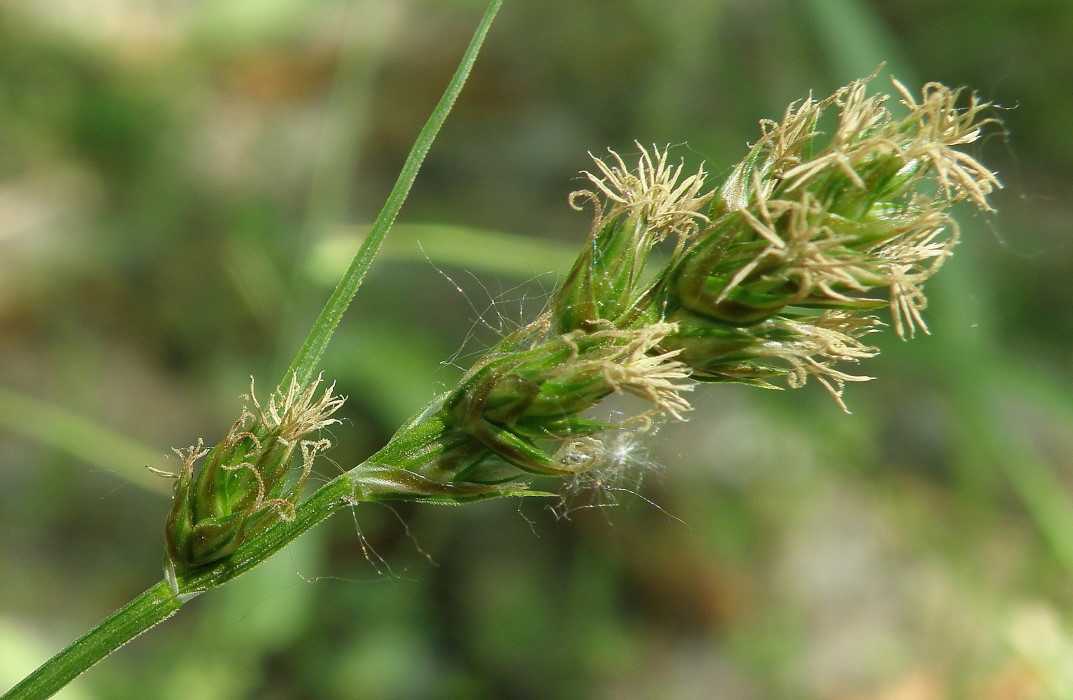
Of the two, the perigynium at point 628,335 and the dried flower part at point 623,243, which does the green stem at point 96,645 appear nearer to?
the perigynium at point 628,335

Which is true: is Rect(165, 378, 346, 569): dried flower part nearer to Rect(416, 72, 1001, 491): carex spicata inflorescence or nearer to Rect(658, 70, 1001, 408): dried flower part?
Rect(416, 72, 1001, 491): carex spicata inflorescence

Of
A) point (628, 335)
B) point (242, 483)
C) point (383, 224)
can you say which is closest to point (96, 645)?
point (242, 483)

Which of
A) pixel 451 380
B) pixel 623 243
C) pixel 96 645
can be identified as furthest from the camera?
pixel 451 380

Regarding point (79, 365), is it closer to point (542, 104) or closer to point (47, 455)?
point (47, 455)

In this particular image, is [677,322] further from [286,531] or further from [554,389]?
[286,531]

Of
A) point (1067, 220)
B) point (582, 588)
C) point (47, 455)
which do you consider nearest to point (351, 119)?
point (47, 455)

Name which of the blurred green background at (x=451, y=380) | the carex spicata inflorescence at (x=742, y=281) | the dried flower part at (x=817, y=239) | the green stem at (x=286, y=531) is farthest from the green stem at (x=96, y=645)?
the blurred green background at (x=451, y=380)

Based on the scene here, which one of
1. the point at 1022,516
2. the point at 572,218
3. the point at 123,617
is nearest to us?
the point at 123,617
